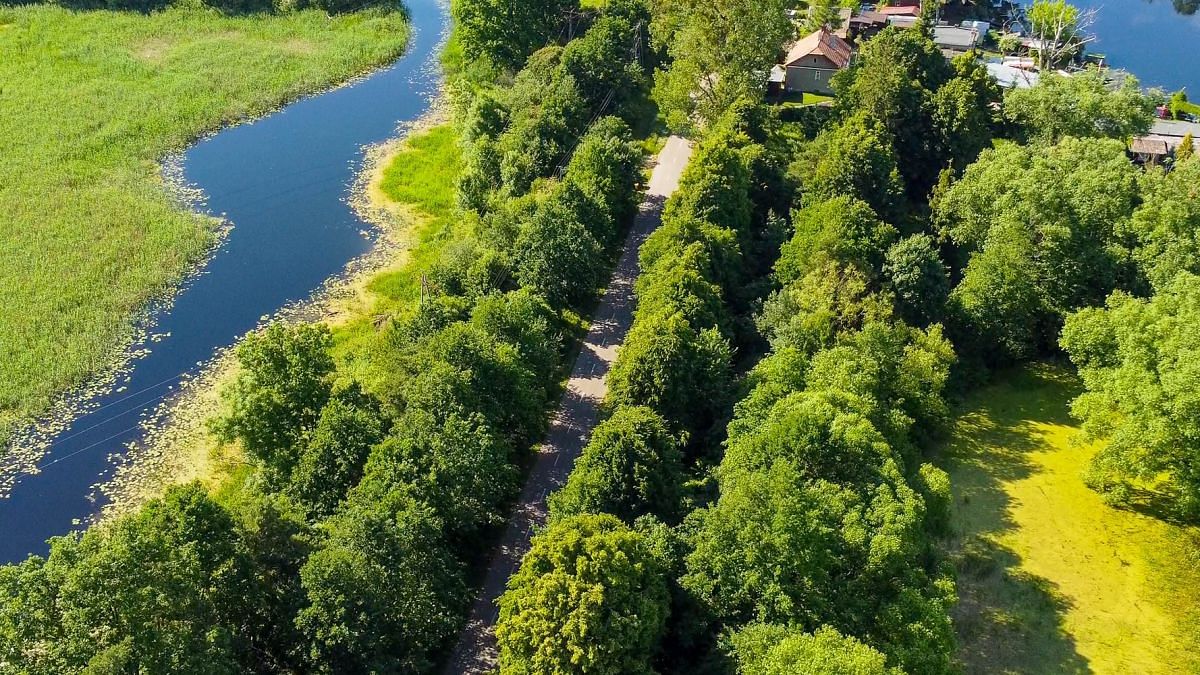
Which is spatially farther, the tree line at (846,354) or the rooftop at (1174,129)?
the rooftop at (1174,129)

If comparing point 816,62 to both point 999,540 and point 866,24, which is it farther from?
point 999,540

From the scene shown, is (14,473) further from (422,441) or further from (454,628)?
(454,628)

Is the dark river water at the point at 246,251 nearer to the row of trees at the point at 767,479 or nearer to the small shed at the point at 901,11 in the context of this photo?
the row of trees at the point at 767,479

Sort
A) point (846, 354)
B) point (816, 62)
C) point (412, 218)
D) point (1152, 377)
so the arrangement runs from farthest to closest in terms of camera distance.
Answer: point (816, 62) → point (412, 218) → point (846, 354) → point (1152, 377)

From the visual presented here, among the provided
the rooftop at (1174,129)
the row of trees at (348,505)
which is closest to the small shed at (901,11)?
the rooftop at (1174,129)

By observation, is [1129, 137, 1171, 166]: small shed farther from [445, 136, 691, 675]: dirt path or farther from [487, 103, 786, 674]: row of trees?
[445, 136, 691, 675]: dirt path

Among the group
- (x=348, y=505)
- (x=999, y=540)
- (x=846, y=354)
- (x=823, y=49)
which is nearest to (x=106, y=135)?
(x=348, y=505)

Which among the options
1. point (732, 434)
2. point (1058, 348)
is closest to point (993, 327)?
point (1058, 348)
